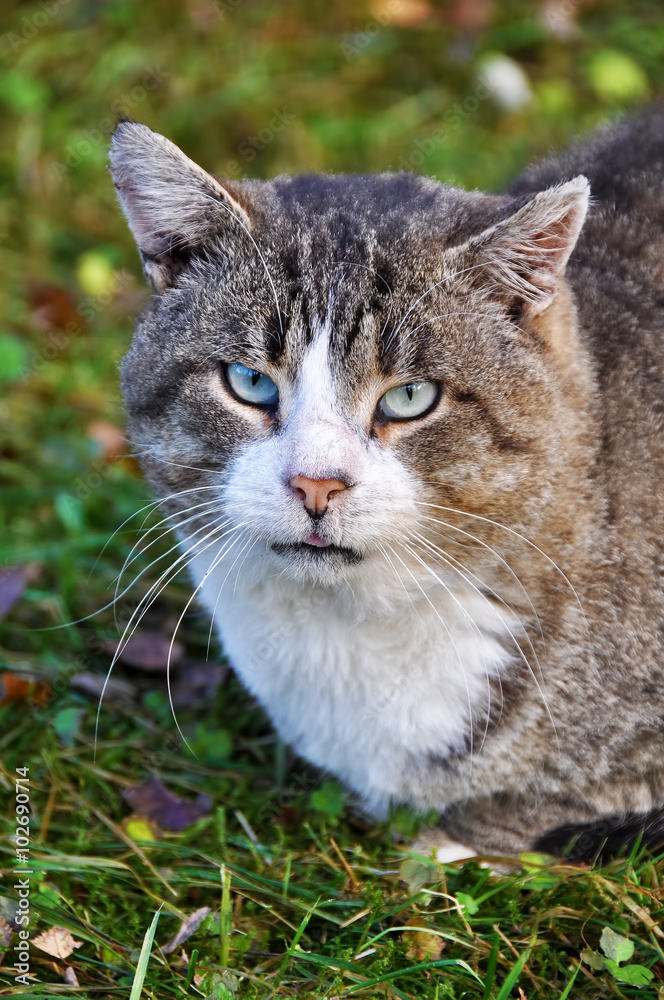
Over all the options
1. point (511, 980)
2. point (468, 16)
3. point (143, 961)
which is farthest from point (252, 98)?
point (511, 980)

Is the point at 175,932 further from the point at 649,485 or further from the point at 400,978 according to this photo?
the point at 649,485

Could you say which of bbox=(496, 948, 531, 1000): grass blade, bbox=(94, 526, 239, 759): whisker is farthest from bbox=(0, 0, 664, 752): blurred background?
bbox=(496, 948, 531, 1000): grass blade

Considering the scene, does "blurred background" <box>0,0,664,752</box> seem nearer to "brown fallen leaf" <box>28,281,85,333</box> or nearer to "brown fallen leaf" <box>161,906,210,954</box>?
"brown fallen leaf" <box>28,281,85,333</box>

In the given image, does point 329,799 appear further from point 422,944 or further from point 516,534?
point 516,534

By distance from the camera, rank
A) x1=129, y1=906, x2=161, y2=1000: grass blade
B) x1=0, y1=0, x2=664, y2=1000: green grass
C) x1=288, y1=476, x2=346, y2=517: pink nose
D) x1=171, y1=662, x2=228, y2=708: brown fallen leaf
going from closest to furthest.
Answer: x1=288, y1=476, x2=346, y2=517: pink nose → x1=129, y1=906, x2=161, y2=1000: grass blade → x1=0, y1=0, x2=664, y2=1000: green grass → x1=171, y1=662, x2=228, y2=708: brown fallen leaf

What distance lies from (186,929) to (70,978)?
27 cm

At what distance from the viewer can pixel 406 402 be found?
2.09 metres

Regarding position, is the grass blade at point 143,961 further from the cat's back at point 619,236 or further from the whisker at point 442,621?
the cat's back at point 619,236

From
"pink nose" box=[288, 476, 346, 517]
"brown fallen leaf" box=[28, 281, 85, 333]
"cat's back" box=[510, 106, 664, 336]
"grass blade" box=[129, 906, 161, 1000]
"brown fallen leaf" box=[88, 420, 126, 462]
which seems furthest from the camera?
"brown fallen leaf" box=[28, 281, 85, 333]

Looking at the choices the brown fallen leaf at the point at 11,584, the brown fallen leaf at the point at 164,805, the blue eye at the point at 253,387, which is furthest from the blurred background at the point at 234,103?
the blue eye at the point at 253,387

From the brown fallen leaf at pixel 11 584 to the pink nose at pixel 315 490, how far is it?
1.51m

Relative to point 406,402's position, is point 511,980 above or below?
below

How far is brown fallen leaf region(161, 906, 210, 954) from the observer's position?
2260mm

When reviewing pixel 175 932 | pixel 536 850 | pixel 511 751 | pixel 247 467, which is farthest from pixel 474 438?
pixel 175 932
